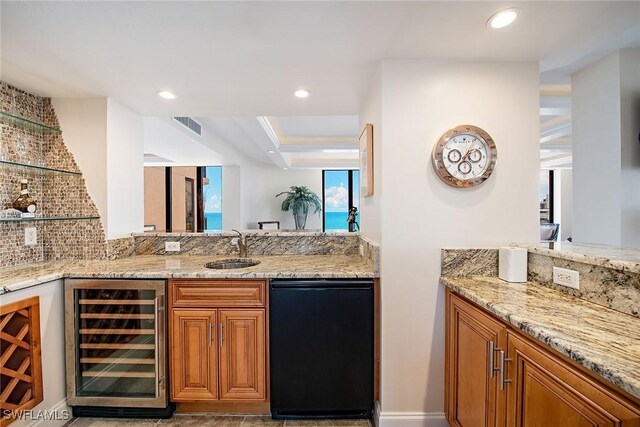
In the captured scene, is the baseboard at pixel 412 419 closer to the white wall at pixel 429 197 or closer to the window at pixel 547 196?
the white wall at pixel 429 197

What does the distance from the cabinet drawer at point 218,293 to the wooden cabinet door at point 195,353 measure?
2.4 inches

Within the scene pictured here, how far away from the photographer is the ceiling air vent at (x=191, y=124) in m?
3.64

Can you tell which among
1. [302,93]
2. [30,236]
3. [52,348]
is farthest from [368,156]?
[30,236]

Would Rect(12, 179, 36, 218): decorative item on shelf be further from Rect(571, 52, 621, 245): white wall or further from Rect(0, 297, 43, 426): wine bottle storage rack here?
Rect(571, 52, 621, 245): white wall

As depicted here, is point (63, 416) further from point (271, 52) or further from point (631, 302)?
point (631, 302)

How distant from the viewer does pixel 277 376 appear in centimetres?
192

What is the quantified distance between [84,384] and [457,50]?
10.1 feet

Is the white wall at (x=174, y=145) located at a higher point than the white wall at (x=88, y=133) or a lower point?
higher

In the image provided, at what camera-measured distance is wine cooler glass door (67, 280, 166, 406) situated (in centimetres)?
195

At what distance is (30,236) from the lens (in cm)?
226

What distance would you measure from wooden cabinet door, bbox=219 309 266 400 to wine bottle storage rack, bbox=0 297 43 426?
3.36 feet

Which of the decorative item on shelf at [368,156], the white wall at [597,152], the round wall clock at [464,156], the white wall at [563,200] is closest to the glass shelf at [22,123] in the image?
the decorative item on shelf at [368,156]

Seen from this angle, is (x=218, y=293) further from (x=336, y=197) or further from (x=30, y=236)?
(x=336, y=197)

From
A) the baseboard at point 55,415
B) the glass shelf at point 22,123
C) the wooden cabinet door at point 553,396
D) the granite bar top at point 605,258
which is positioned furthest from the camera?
the glass shelf at point 22,123
